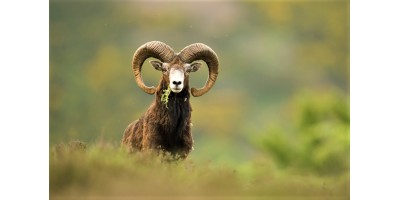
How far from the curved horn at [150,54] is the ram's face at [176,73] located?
17 centimetres

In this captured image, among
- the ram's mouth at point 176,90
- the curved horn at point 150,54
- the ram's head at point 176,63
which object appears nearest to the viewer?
the ram's mouth at point 176,90

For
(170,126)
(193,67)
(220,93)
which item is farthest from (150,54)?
(220,93)

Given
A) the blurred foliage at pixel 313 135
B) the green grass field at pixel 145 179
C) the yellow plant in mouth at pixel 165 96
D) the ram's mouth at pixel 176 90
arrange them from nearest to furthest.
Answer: the green grass field at pixel 145 179 → the ram's mouth at pixel 176 90 → the yellow plant in mouth at pixel 165 96 → the blurred foliage at pixel 313 135

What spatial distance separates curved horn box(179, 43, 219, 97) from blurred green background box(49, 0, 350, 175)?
1.15 m

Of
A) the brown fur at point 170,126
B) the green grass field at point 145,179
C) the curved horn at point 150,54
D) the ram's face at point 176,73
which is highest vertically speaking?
the curved horn at point 150,54

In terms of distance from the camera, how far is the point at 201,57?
18.7 m

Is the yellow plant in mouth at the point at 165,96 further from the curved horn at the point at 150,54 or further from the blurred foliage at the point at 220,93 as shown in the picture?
the blurred foliage at the point at 220,93

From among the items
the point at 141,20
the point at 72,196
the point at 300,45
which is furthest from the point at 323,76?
the point at 72,196

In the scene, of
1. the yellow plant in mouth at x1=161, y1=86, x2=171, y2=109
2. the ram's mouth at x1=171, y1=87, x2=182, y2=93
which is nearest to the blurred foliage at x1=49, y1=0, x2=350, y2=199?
the yellow plant in mouth at x1=161, y1=86, x2=171, y2=109

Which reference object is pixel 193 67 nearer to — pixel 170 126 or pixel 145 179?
pixel 170 126

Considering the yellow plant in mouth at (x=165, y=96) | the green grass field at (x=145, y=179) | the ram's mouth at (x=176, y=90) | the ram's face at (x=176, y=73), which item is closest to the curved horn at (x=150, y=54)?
the ram's face at (x=176, y=73)

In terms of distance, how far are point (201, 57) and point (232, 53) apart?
178 inches

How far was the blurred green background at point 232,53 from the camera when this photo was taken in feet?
63.3

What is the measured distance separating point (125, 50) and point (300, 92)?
358cm
